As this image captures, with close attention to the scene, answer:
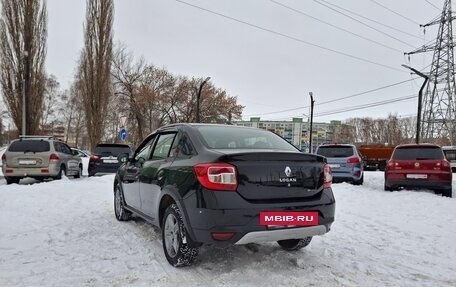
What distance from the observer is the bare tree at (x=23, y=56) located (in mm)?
24594

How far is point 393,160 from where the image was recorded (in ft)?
37.0

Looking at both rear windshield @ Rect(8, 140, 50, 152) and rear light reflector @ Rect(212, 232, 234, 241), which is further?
rear windshield @ Rect(8, 140, 50, 152)

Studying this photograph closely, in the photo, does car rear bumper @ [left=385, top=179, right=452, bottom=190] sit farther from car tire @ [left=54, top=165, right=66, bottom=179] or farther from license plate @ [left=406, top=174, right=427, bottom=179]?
car tire @ [left=54, top=165, right=66, bottom=179]

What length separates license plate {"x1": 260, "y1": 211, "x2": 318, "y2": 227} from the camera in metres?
3.81

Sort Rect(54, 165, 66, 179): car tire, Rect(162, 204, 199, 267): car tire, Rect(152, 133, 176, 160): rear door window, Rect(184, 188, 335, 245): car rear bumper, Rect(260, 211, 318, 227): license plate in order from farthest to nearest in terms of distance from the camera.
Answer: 1. Rect(54, 165, 66, 179): car tire
2. Rect(152, 133, 176, 160): rear door window
3. Rect(162, 204, 199, 267): car tire
4. Rect(260, 211, 318, 227): license plate
5. Rect(184, 188, 335, 245): car rear bumper

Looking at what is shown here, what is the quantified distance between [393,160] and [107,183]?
8724mm

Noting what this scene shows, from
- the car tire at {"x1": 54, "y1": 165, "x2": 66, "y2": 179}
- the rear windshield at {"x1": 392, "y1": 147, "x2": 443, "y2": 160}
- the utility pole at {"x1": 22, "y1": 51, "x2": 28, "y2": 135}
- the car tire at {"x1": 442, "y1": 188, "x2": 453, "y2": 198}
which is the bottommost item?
the car tire at {"x1": 54, "y1": 165, "x2": 66, "y2": 179}

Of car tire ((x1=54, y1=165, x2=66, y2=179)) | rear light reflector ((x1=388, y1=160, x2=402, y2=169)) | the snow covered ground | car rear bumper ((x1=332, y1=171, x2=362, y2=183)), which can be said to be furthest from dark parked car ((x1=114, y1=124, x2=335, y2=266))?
car tire ((x1=54, y1=165, x2=66, y2=179))

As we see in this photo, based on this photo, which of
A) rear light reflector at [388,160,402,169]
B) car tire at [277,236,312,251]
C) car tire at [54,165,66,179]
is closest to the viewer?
car tire at [277,236,312,251]

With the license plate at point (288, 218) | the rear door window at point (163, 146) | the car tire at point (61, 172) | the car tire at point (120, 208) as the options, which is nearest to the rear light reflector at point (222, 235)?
the license plate at point (288, 218)

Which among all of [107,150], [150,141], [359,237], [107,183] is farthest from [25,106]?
[359,237]

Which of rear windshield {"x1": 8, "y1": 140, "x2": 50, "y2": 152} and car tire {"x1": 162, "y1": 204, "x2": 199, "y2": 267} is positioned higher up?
rear windshield {"x1": 8, "y1": 140, "x2": 50, "y2": 152}

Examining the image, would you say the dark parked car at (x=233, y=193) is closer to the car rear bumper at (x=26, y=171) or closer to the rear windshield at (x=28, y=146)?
the car rear bumper at (x=26, y=171)

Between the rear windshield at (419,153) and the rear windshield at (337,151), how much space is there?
2.04 meters
